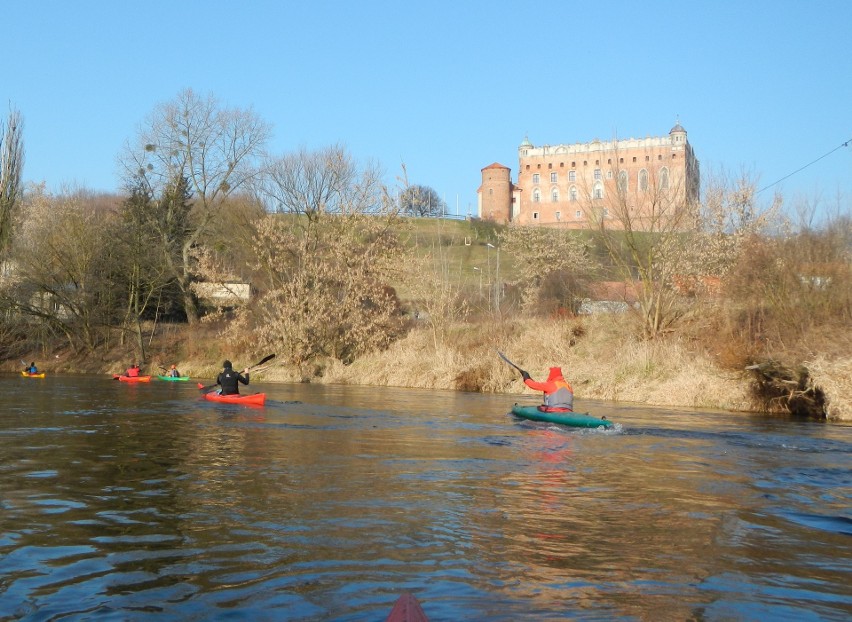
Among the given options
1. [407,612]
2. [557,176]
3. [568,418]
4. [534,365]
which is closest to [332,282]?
[534,365]

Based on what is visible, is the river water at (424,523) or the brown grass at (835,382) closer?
the river water at (424,523)

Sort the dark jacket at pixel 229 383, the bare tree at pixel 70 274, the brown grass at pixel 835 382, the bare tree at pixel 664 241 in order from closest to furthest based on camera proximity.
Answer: the brown grass at pixel 835 382
the dark jacket at pixel 229 383
the bare tree at pixel 664 241
the bare tree at pixel 70 274

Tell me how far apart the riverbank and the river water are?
20.0 feet

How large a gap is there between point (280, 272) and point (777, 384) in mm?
22534

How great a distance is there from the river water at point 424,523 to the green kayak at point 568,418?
20 cm

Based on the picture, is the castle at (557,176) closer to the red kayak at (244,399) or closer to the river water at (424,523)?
the red kayak at (244,399)

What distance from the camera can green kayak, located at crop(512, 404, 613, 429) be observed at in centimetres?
1570

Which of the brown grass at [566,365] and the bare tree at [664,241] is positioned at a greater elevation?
the bare tree at [664,241]

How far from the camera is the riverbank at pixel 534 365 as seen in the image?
21.9 meters

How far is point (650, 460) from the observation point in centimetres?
1251

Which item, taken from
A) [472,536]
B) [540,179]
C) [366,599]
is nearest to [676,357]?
[472,536]

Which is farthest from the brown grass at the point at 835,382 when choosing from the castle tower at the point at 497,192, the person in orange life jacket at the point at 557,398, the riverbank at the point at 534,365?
the castle tower at the point at 497,192

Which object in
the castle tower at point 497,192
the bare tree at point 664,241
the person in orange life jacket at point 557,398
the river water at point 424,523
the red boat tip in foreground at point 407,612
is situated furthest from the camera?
the castle tower at point 497,192

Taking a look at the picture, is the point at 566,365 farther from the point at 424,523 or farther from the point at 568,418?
the point at 424,523
